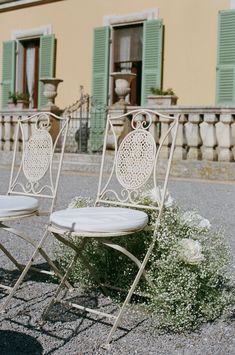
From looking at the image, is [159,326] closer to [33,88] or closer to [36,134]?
[36,134]

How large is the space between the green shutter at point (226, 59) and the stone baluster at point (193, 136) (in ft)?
5.58

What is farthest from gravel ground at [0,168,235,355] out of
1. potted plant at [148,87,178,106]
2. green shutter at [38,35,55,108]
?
green shutter at [38,35,55,108]

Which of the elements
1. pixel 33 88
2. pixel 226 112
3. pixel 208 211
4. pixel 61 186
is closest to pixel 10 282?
pixel 208 211

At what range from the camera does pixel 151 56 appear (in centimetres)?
1323

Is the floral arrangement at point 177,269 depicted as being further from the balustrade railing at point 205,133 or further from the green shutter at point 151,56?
the green shutter at point 151,56

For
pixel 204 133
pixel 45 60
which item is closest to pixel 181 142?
pixel 204 133

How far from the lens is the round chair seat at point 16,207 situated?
3.14 m

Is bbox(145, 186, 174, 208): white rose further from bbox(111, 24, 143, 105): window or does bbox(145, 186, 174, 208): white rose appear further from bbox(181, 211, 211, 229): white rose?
bbox(111, 24, 143, 105): window

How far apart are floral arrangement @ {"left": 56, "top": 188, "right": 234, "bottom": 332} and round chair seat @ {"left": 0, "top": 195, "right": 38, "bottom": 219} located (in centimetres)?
46

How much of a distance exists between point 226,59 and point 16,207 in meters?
9.53

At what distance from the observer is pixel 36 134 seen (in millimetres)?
3977

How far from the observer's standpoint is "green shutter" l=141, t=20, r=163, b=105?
13.0 meters

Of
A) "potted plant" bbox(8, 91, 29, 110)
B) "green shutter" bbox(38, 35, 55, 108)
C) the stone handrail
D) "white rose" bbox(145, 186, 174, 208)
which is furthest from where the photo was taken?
"green shutter" bbox(38, 35, 55, 108)

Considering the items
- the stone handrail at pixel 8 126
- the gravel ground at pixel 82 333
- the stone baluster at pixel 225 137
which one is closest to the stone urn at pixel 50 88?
the stone handrail at pixel 8 126
